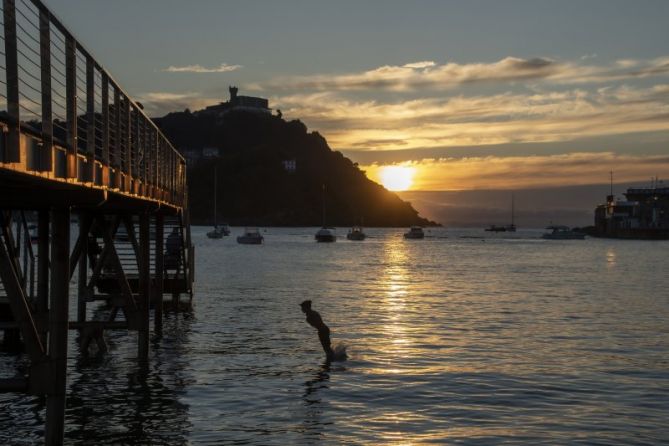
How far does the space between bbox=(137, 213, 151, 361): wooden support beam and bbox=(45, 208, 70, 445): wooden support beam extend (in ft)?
32.0

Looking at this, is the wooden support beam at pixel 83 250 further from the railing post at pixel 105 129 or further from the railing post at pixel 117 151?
the railing post at pixel 105 129

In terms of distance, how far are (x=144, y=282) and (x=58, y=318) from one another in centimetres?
1034

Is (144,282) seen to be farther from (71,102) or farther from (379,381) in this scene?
(71,102)

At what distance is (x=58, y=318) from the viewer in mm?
14539

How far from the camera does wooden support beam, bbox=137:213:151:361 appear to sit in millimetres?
24531

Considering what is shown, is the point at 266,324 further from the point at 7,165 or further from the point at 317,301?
the point at 7,165

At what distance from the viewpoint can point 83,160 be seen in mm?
13695

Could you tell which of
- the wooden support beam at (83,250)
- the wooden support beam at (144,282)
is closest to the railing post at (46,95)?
the wooden support beam at (83,250)

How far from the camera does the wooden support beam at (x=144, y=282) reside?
24531mm

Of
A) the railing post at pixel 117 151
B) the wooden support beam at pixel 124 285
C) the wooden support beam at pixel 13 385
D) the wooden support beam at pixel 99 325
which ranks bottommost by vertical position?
the wooden support beam at pixel 99 325

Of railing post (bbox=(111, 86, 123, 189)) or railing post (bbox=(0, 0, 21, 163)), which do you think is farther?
railing post (bbox=(111, 86, 123, 189))

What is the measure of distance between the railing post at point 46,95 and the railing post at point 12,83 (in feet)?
3.33

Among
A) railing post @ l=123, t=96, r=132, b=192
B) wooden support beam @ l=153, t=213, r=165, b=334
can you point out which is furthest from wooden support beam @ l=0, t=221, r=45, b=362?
wooden support beam @ l=153, t=213, r=165, b=334

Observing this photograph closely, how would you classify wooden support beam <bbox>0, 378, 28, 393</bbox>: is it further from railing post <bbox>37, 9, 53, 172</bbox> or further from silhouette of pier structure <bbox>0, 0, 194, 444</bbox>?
railing post <bbox>37, 9, 53, 172</bbox>
